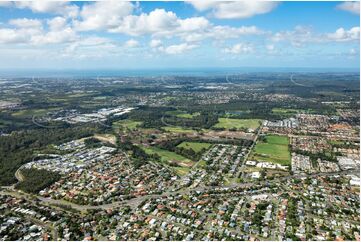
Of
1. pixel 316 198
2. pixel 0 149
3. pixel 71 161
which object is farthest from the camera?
pixel 0 149

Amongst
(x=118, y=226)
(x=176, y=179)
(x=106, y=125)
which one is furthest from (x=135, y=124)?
(x=118, y=226)

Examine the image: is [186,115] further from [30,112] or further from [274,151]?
[30,112]

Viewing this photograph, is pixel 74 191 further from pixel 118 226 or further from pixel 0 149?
pixel 0 149

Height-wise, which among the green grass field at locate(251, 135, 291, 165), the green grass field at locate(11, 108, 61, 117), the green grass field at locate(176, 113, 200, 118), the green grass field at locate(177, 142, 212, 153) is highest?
the green grass field at locate(11, 108, 61, 117)

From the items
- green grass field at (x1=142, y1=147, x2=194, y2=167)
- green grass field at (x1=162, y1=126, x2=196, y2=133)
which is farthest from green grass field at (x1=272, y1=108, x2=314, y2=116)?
green grass field at (x1=142, y1=147, x2=194, y2=167)

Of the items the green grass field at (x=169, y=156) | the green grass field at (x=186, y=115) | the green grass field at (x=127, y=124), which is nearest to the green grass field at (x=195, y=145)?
the green grass field at (x=169, y=156)

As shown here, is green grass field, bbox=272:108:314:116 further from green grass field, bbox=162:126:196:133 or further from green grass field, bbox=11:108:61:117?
green grass field, bbox=11:108:61:117

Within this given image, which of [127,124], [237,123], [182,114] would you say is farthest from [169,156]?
[182,114]
